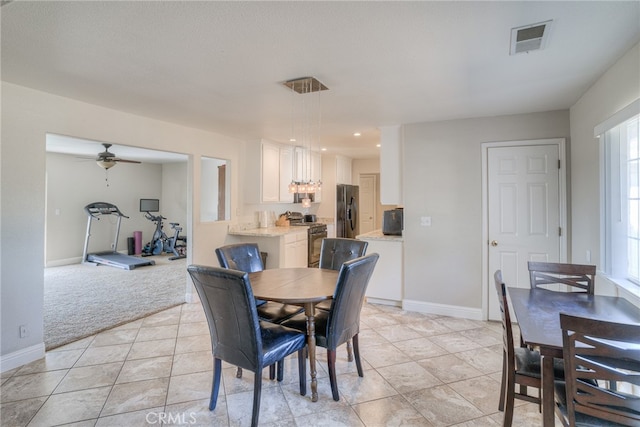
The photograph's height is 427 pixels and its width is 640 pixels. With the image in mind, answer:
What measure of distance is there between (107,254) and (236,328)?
7.03 m

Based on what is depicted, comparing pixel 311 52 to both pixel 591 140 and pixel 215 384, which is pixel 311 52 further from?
pixel 591 140

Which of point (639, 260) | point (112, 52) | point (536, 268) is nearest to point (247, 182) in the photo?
point (112, 52)

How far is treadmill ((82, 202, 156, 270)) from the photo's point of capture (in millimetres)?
6680

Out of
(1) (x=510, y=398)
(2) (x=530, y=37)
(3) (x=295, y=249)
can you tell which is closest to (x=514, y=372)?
(1) (x=510, y=398)

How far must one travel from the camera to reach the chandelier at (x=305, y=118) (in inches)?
107

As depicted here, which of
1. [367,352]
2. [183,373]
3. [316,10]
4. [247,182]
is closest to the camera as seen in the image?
[316,10]

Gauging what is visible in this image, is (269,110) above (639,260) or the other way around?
above

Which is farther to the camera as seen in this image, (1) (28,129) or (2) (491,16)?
(1) (28,129)

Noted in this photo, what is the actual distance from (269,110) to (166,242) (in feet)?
20.5

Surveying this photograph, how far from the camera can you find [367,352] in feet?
9.73

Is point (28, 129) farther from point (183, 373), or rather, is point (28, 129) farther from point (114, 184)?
point (114, 184)

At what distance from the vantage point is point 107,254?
739cm

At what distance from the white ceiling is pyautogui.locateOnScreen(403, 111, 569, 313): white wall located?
417 millimetres

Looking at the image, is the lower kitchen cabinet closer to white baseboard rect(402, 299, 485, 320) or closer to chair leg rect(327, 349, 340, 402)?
white baseboard rect(402, 299, 485, 320)
